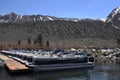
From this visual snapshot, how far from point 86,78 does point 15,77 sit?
42.0 feet

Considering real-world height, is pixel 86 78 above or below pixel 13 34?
below

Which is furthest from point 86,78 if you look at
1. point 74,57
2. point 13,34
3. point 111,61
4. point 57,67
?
point 13,34

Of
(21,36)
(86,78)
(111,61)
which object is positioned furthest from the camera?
(21,36)

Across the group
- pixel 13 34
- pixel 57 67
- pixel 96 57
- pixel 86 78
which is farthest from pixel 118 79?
pixel 13 34

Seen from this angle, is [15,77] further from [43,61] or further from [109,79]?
[109,79]

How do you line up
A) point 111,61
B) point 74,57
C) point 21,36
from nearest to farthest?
point 74,57, point 111,61, point 21,36

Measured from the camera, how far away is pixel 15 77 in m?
49.2

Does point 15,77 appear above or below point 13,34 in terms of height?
below

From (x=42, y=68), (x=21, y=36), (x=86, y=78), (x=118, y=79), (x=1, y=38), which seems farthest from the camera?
(x=21, y=36)

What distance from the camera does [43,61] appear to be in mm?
59250

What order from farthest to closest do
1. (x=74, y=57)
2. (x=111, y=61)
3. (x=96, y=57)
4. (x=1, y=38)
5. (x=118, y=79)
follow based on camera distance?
(x=1, y=38)
(x=96, y=57)
(x=111, y=61)
(x=74, y=57)
(x=118, y=79)

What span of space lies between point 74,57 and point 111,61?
20.1 metres

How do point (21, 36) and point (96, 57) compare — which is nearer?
point (96, 57)

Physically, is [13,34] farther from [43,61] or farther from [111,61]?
[43,61]
